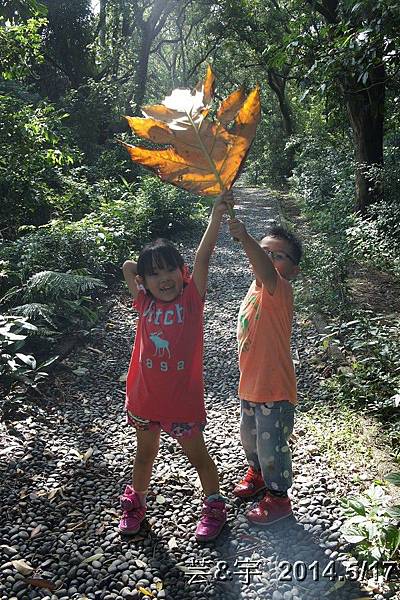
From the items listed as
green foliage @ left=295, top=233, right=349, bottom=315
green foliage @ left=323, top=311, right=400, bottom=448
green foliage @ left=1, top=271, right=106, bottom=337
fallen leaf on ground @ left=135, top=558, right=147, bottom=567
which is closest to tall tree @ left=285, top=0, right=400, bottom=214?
green foliage @ left=295, top=233, right=349, bottom=315

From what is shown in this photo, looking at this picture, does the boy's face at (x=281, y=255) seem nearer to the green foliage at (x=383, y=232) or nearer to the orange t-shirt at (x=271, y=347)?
the orange t-shirt at (x=271, y=347)

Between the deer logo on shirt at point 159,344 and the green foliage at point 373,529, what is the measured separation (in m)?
1.10

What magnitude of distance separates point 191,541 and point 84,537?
559 mm

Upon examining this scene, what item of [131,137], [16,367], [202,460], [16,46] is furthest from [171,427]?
[131,137]

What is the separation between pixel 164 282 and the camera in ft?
8.10

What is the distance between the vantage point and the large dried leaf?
77.1 inches

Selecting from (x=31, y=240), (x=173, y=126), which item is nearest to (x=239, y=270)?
(x=31, y=240)

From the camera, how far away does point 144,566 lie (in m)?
2.53

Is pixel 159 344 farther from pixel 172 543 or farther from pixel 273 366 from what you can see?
pixel 172 543

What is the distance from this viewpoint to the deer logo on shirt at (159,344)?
2.48 meters

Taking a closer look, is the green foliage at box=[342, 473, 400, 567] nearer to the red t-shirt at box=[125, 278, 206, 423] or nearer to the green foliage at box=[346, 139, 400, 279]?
the red t-shirt at box=[125, 278, 206, 423]

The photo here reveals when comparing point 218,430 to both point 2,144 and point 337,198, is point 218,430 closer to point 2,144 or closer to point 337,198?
point 2,144

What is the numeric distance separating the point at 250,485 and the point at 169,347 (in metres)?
1.09

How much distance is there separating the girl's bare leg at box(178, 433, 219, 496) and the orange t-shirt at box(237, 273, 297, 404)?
1.09 feet
